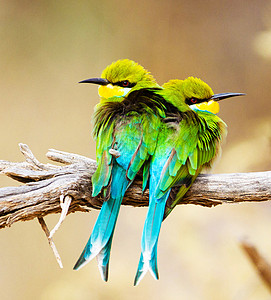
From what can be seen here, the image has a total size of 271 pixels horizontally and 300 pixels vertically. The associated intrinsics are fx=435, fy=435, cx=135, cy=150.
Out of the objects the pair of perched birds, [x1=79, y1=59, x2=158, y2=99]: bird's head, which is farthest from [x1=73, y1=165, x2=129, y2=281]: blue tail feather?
[x1=79, y1=59, x2=158, y2=99]: bird's head

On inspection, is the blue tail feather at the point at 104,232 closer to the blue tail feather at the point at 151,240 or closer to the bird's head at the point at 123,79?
the blue tail feather at the point at 151,240

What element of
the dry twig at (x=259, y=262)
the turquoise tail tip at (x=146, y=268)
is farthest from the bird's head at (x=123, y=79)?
the dry twig at (x=259, y=262)

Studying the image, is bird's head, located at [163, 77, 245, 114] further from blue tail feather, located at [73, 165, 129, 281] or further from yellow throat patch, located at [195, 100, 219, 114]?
blue tail feather, located at [73, 165, 129, 281]

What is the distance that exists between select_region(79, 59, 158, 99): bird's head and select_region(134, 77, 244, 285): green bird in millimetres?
70

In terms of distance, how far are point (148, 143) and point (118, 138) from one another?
0.08 meters

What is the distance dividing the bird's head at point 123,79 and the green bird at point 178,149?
0.07m

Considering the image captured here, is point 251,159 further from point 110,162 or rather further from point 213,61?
point 110,162

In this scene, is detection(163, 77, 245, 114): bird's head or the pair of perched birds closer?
the pair of perched birds

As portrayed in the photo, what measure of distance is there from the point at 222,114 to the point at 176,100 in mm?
767

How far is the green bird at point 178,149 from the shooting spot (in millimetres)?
1058

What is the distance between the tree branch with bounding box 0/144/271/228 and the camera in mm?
1083

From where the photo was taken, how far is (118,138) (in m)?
1.13

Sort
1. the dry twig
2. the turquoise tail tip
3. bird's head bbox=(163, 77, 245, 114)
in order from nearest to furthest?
the turquoise tail tip < bird's head bbox=(163, 77, 245, 114) < the dry twig

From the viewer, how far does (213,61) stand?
196 cm
